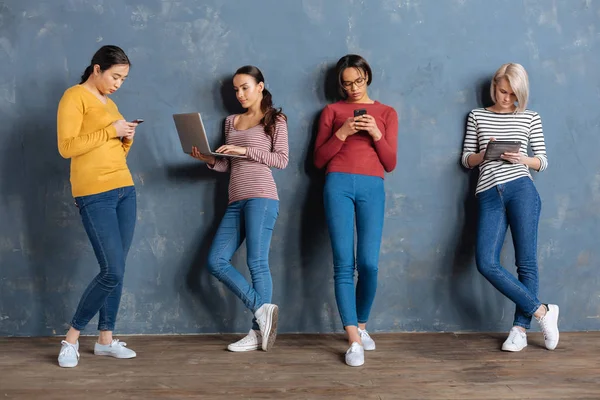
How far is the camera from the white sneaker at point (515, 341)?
3078 mm

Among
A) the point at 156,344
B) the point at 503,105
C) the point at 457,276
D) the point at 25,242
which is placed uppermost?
the point at 503,105

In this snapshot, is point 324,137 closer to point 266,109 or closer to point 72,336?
point 266,109

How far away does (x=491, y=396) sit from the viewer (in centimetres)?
242

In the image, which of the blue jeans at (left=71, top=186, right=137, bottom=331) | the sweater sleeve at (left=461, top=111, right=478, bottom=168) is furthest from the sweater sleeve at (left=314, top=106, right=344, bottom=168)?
the blue jeans at (left=71, top=186, right=137, bottom=331)

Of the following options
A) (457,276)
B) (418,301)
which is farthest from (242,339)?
(457,276)

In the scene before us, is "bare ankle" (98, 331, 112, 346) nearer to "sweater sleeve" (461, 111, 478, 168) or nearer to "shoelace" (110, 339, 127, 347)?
"shoelace" (110, 339, 127, 347)

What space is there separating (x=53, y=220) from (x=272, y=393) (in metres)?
1.70

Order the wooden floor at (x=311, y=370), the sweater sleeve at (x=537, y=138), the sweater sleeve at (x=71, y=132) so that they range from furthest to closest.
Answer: the sweater sleeve at (x=537, y=138), the sweater sleeve at (x=71, y=132), the wooden floor at (x=311, y=370)

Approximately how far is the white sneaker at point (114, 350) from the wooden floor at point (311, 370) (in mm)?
36

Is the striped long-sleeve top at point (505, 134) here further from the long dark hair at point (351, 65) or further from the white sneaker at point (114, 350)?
the white sneaker at point (114, 350)

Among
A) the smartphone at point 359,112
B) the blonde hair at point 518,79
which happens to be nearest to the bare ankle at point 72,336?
the smartphone at point 359,112

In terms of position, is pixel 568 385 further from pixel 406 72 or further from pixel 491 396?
pixel 406 72

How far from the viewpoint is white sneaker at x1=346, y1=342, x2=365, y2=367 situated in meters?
2.84

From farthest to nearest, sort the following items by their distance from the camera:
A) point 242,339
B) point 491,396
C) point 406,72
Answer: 1. point 406,72
2. point 242,339
3. point 491,396
